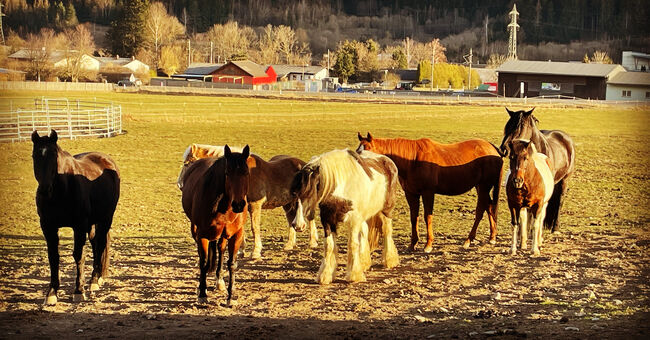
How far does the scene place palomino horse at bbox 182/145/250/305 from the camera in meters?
6.57

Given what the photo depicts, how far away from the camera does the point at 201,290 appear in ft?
22.9

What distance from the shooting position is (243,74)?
7038cm

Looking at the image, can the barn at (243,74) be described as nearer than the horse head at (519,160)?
No

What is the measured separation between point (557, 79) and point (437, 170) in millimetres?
52052

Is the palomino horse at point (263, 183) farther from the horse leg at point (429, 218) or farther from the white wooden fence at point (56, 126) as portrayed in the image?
the white wooden fence at point (56, 126)

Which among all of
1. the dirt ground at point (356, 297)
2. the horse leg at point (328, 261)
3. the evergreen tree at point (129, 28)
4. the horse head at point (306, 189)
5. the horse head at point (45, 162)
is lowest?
the dirt ground at point (356, 297)

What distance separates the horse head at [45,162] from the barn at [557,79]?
180ft

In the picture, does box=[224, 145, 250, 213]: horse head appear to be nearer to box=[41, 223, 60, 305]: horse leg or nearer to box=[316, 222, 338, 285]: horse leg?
box=[316, 222, 338, 285]: horse leg

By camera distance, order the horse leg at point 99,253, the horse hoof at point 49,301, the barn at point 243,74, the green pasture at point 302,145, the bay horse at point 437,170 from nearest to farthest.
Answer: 1. the horse hoof at point 49,301
2. the horse leg at point 99,253
3. the bay horse at point 437,170
4. the green pasture at point 302,145
5. the barn at point 243,74

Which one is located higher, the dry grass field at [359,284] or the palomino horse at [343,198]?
the palomino horse at [343,198]

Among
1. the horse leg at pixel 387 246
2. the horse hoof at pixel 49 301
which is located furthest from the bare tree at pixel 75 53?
the horse hoof at pixel 49 301

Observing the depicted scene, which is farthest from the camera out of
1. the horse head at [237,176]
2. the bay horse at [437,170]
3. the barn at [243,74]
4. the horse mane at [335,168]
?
the barn at [243,74]

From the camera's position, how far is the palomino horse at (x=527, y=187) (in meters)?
8.82

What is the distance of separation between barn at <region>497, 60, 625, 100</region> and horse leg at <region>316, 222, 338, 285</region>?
5282 centimetres
